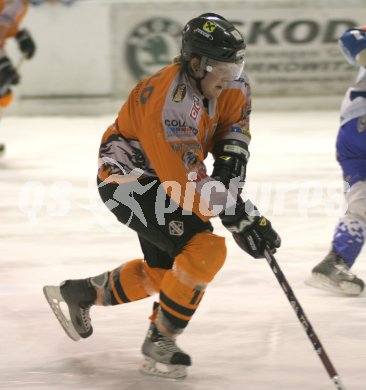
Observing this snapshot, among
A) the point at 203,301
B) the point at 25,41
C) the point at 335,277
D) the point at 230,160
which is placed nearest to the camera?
the point at 230,160

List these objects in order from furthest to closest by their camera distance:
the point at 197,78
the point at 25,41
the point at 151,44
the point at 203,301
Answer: the point at 151,44 → the point at 25,41 → the point at 203,301 → the point at 197,78

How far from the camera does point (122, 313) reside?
127 inches

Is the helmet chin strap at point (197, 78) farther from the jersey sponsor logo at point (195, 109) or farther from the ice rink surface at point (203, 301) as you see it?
the ice rink surface at point (203, 301)

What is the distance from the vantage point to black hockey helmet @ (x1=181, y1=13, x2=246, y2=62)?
257cm

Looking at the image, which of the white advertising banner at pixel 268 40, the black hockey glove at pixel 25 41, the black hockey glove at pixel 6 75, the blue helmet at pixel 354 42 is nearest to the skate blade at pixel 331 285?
the blue helmet at pixel 354 42

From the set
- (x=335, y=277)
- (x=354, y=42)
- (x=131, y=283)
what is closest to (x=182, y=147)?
(x=131, y=283)

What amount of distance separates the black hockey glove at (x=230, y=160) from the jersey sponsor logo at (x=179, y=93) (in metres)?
0.27

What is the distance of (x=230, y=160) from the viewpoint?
2.75m

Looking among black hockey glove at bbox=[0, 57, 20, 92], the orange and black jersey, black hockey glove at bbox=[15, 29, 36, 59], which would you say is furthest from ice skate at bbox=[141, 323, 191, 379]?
black hockey glove at bbox=[15, 29, 36, 59]

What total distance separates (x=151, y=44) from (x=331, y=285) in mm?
5677

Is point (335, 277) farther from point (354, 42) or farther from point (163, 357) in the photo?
point (163, 357)

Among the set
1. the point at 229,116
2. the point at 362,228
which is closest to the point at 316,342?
the point at 229,116

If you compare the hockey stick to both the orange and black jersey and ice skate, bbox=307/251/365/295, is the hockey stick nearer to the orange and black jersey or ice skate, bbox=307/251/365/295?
the orange and black jersey

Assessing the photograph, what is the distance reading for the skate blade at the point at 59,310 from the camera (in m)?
2.94
